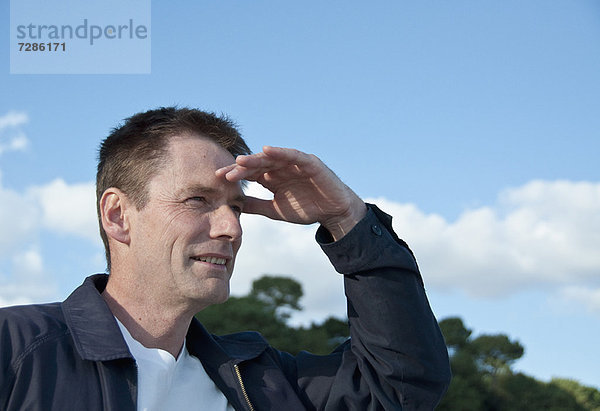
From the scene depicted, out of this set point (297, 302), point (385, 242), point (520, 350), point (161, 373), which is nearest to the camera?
point (161, 373)

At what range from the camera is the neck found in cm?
281

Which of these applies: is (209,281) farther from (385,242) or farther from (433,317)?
(433,317)

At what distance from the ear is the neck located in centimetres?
23

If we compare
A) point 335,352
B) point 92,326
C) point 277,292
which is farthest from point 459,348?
point 92,326

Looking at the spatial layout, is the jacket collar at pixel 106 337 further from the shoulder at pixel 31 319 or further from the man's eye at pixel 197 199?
the man's eye at pixel 197 199

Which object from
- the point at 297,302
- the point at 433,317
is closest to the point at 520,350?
the point at 297,302

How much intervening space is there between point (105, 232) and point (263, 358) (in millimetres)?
910

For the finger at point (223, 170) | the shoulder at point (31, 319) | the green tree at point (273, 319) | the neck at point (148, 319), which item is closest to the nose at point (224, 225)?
the finger at point (223, 170)

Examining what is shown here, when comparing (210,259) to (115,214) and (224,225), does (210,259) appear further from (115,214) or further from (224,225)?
(115,214)

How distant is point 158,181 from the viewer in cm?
288

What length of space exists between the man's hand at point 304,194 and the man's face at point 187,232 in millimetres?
130

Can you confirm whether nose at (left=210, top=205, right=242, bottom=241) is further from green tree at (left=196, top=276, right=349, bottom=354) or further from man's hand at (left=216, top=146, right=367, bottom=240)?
green tree at (left=196, top=276, right=349, bottom=354)

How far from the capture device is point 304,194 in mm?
3027

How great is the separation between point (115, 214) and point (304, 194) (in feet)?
2.72
